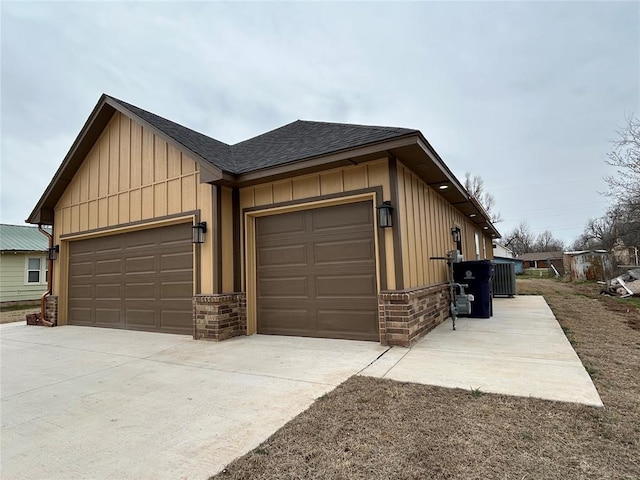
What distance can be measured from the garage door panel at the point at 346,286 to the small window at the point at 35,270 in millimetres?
17003

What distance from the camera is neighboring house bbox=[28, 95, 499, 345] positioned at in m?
5.31

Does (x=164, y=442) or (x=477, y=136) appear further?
(x=477, y=136)

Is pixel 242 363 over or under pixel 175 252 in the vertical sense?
under

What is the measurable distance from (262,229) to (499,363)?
4530 millimetres

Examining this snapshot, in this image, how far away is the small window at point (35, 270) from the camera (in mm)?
15773

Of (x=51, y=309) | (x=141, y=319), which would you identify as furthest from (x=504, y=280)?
(x=51, y=309)

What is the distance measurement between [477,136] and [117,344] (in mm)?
17969

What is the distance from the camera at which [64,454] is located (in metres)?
2.27

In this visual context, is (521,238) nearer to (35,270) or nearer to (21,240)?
(35,270)

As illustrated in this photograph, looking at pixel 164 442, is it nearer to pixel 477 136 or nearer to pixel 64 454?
pixel 64 454

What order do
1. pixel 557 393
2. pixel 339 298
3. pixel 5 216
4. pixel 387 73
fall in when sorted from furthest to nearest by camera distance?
pixel 5 216
pixel 387 73
pixel 339 298
pixel 557 393

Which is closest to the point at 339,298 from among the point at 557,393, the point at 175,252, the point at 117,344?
the point at 557,393

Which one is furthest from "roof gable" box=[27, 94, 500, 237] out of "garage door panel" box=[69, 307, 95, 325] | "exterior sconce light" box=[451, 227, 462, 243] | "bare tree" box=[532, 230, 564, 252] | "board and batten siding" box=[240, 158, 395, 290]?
"bare tree" box=[532, 230, 564, 252]

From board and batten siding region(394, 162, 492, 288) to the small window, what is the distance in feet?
60.3
